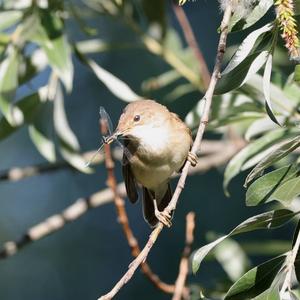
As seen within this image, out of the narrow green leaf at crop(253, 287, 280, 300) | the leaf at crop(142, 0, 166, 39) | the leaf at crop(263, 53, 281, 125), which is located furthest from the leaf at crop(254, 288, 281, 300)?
the leaf at crop(142, 0, 166, 39)

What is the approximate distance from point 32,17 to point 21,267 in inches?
195

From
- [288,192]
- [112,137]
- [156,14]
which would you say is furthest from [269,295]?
[156,14]

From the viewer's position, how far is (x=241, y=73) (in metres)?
2.13

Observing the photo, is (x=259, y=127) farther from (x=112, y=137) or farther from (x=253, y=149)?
(x=112, y=137)

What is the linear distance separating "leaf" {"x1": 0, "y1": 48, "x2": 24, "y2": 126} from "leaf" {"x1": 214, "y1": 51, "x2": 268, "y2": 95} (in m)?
1.05

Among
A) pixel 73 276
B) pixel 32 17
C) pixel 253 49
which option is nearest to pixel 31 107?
pixel 32 17

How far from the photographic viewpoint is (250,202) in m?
2.07

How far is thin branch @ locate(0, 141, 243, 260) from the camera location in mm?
3504

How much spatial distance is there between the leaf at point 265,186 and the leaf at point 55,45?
107 cm

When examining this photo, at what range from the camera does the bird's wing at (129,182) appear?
3516mm

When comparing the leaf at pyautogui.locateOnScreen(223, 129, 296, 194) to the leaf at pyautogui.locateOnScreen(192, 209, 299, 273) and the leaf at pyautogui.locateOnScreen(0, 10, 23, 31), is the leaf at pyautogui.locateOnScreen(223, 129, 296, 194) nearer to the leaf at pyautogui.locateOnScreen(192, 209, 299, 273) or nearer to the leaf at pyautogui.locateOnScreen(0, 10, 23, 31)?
the leaf at pyautogui.locateOnScreen(192, 209, 299, 273)

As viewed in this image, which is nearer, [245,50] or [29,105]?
[245,50]

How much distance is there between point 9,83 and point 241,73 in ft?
3.73

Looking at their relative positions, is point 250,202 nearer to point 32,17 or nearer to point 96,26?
point 32,17
